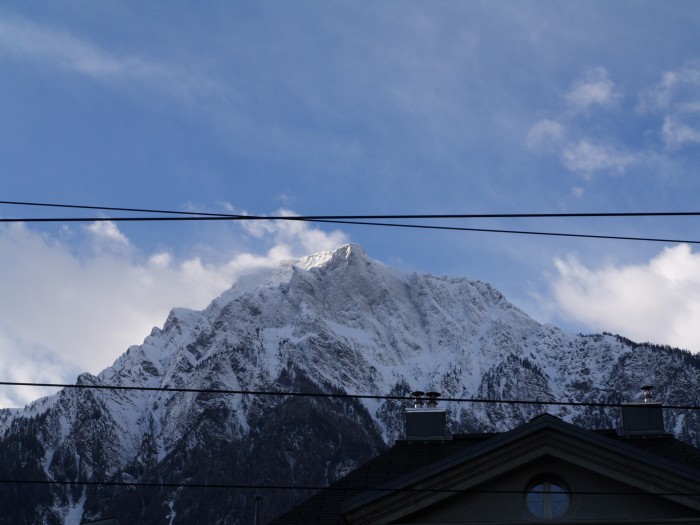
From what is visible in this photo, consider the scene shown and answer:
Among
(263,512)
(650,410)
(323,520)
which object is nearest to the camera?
(323,520)

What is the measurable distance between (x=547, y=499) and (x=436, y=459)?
10.9ft

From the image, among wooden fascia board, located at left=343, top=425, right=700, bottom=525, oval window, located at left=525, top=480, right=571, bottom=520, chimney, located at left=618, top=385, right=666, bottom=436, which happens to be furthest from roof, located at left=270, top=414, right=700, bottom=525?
oval window, located at left=525, top=480, right=571, bottom=520

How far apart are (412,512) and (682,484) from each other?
4.23 metres

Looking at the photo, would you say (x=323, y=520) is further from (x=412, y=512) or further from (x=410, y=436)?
(x=410, y=436)

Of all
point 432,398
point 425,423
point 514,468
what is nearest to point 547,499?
point 514,468

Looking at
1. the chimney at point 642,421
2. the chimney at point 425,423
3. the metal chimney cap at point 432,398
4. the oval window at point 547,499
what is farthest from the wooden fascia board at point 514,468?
the metal chimney cap at point 432,398

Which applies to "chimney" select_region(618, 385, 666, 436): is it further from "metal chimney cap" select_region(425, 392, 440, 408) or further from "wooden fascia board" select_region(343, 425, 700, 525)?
"wooden fascia board" select_region(343, 425, 700, 525)

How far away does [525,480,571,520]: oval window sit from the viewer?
20.9 metres

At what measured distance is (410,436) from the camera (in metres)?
25.7

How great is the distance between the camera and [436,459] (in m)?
24.0

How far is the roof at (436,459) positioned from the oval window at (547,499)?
0.95 metres

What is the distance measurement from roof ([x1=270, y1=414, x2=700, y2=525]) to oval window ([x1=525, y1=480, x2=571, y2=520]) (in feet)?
3.12

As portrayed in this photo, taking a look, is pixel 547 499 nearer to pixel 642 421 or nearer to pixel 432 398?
pixel 642 421

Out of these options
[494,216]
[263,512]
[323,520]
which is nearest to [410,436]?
[323,520]
